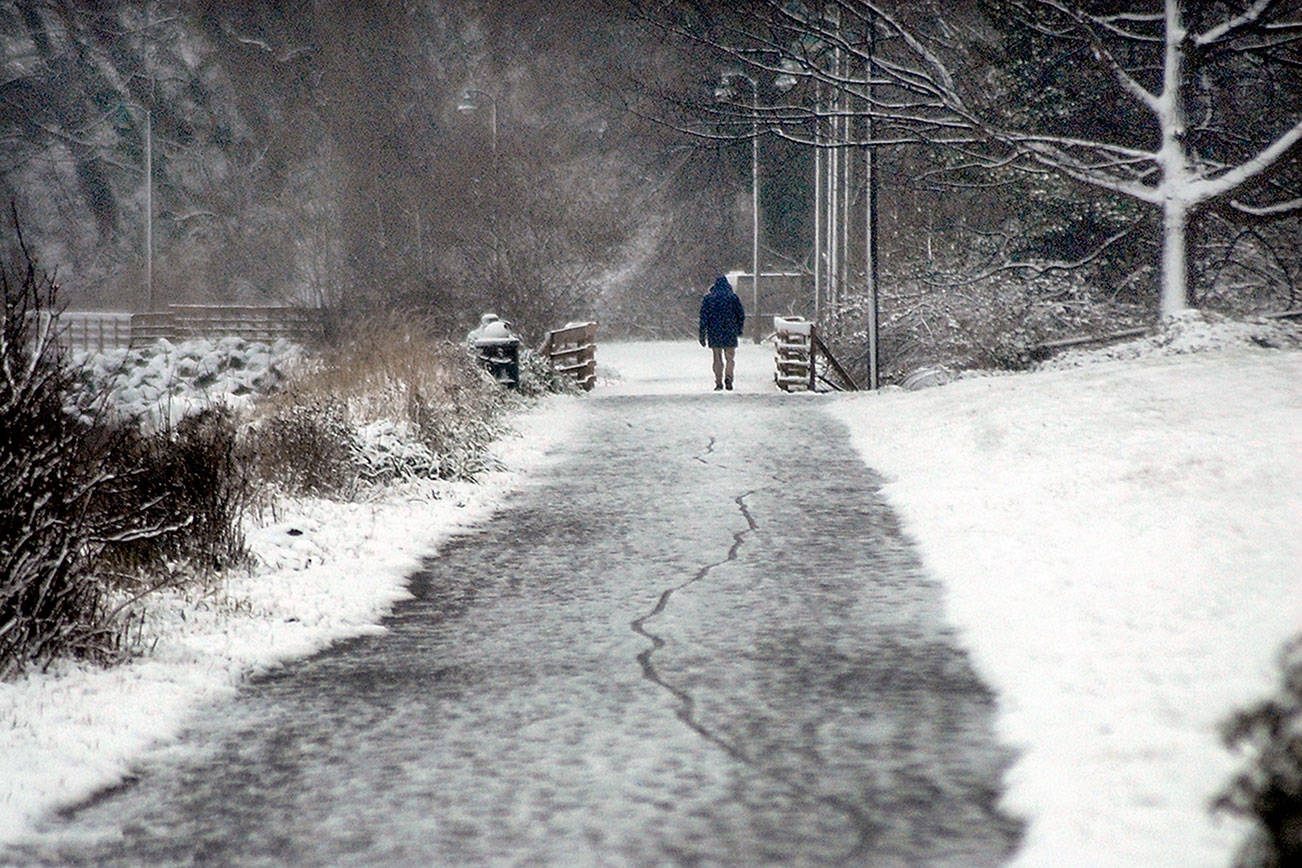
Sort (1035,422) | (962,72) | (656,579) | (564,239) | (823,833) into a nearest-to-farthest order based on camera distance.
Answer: (823,833), (656,579), (1035,422), (962,72), (564,239)

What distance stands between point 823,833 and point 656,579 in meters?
4.55

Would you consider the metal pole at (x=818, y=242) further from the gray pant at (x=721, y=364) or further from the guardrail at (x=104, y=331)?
the guardrail at (x=104, y=331)

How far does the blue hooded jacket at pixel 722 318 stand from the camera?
85.4ft

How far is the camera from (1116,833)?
449 cm

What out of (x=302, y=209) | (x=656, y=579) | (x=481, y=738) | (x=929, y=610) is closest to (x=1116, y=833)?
(x=481, y=738)

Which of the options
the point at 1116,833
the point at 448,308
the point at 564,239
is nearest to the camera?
the point at 1116,833

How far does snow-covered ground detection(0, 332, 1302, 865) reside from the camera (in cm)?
507

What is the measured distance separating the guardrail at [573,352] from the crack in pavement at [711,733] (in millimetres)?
15752

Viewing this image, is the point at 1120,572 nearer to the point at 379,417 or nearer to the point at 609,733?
the point at 609,733

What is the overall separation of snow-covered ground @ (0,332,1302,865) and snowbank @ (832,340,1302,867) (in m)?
0.02

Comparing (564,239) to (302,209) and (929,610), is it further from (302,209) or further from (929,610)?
(929,610)

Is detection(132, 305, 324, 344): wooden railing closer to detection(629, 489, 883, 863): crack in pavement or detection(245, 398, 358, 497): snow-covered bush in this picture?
detection(245, 398, 358, 497): snow-covered bush

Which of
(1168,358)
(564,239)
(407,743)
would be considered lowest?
(407,743)

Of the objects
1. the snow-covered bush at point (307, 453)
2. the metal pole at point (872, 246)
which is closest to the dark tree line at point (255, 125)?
the metal pole at point (872, 246)
